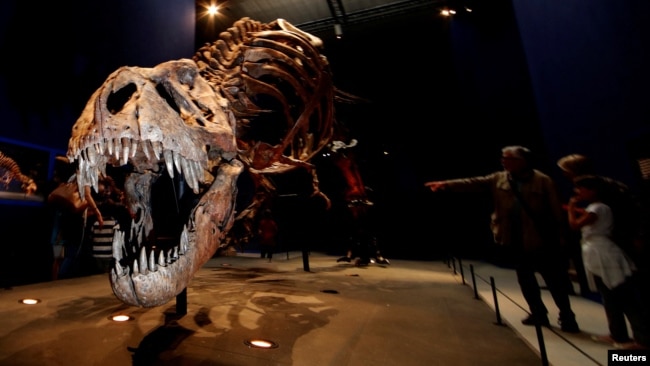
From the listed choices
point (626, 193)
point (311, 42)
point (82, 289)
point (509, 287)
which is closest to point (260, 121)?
point (311, 42)

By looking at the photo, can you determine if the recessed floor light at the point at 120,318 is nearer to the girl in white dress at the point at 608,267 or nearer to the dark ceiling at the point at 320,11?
the girl in white dress at the point at 608,267

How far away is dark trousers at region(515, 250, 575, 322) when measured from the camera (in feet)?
8.50

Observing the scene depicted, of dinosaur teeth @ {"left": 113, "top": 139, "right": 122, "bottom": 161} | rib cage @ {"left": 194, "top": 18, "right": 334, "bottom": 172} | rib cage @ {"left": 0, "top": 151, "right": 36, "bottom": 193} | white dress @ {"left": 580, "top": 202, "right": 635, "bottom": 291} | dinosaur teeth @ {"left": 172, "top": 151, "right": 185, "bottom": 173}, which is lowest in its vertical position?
white dress @ {"left": 580, "top": 202, "right": 635, "bottom": 291}

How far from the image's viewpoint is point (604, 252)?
5.90 feet

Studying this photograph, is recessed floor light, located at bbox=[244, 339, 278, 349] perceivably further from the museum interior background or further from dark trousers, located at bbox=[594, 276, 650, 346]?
the museum interior background

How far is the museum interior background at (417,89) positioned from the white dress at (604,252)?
448mm

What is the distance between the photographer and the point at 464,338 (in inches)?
98.7

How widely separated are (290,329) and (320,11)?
977 cm

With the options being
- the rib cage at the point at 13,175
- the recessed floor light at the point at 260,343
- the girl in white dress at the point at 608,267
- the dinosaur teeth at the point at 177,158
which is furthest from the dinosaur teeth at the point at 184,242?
the rib cage at the point at 13,175

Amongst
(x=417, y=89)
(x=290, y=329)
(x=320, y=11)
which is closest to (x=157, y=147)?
(x=290, y=329)

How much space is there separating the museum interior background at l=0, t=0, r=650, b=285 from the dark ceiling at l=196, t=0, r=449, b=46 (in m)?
0.07

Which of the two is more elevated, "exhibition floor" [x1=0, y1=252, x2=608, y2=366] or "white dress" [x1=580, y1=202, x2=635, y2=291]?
"white dress" [x1=580, y1=202, x2=635, y2=291]

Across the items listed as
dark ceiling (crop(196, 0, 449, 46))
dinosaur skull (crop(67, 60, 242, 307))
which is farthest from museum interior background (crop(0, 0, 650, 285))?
dinosaur skull (crop(67, 60, 242, 307))

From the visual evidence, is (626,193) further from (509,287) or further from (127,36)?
(127,36)
